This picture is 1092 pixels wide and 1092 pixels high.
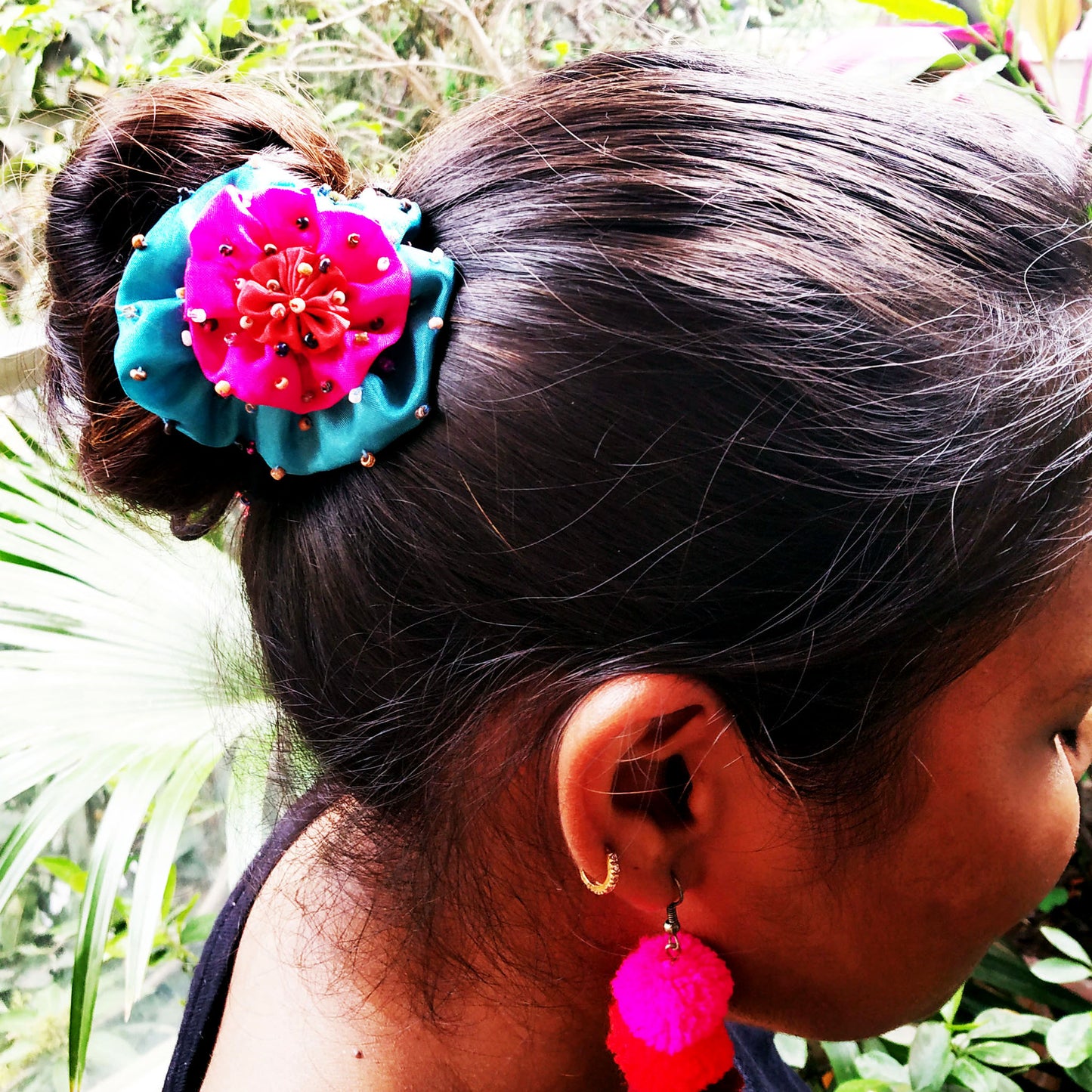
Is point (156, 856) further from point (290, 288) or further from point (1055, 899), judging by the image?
point (1055, 899)

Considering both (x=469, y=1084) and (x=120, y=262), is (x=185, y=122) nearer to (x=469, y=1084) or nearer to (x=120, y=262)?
(x=120, y=262)

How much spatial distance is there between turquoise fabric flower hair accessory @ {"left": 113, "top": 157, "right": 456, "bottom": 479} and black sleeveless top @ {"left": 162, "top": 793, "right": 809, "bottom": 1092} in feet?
1.24

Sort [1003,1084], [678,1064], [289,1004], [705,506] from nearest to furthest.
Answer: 1. [705,506]
2. [678,1064]
3. [289,1004]
4. [1003,1084]

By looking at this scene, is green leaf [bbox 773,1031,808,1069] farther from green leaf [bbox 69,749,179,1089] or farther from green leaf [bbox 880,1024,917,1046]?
green leaf [bbox 69,749,179,1089]

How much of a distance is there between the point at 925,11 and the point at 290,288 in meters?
0.97

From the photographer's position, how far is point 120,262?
2.32ft

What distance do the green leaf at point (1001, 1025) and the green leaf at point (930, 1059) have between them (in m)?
0.06

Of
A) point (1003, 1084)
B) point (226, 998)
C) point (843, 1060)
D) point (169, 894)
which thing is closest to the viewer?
point (226, 998)

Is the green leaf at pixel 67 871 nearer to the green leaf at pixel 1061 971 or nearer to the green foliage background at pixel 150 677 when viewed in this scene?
the green foliage background at pixel 150 677

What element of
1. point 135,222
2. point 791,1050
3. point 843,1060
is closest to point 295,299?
point 135,222

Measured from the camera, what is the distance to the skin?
645mm

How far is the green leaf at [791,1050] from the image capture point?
45.1 inches

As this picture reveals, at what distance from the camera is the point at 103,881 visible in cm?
103

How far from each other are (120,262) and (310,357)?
0.20 m
